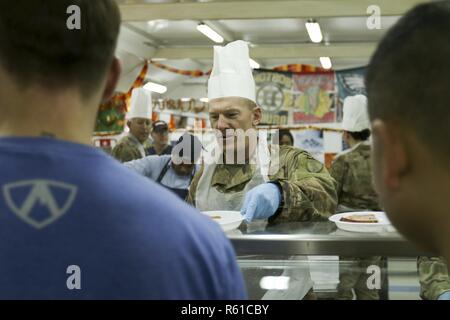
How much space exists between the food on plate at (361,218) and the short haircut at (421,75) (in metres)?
0.53

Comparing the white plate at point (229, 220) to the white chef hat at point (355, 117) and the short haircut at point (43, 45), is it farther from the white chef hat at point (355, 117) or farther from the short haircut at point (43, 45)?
the white chef hat at point (355, 117)

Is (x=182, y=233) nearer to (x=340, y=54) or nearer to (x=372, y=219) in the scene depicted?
(x=372, y=219)

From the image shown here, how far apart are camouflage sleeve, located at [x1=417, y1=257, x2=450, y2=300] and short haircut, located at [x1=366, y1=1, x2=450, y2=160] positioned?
77 cm

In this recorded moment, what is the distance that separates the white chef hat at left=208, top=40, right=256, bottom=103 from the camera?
212 centimetres

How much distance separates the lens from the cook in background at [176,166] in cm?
257

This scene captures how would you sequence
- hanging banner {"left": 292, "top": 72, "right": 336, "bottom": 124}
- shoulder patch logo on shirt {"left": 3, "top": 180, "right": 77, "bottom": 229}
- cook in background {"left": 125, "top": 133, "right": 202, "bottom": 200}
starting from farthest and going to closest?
hanging banner {"left": 292, "top": 72, "right": 336, "bottom": 124} → cook in background {"left": 125, "top": 133, "right": 202, "bottom": 200} → shoulder patch logo on shirt {"left": 3, "top": 180, "right": 77, "bottom": 229}

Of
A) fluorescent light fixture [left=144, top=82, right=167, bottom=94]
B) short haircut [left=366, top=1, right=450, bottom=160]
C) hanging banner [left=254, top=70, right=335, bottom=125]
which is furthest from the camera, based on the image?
fluorescent light fixture [left=144, top=82, right=167, bottom=94]

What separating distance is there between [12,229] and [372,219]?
91 cm

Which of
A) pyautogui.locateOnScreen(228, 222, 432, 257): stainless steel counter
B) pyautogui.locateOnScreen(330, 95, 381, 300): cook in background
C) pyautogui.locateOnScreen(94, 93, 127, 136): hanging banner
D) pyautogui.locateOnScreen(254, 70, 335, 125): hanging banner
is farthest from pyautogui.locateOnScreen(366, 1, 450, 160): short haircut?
pyautogui.locateOnScreen(94, 93, 127, 136): hanging banner

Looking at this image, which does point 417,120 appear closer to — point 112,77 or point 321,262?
point 112,77

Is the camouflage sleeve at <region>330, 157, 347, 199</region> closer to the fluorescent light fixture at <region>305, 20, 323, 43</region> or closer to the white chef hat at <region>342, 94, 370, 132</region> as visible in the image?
the white chef hat at <region>342, 94, 370, 132</region>

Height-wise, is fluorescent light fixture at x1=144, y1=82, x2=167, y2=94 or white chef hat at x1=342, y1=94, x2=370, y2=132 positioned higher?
fluorescent light fixture at x1=144, y1=82, x2=167, y2=94
